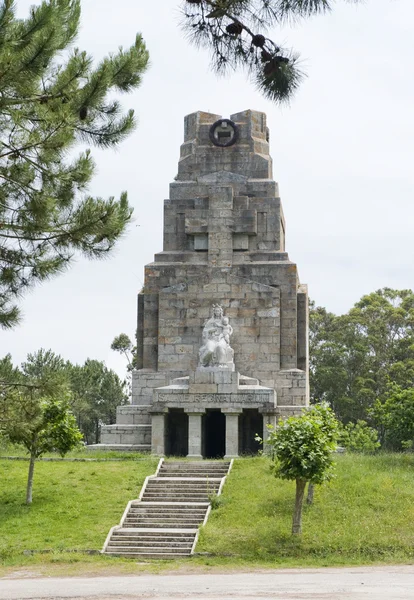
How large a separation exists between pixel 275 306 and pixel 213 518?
14237 mm

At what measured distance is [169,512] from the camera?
27.5 m

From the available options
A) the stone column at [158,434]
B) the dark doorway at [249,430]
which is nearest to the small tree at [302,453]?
the stone column at [158,434]

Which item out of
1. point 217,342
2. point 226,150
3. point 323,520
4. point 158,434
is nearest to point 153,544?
point 323,520

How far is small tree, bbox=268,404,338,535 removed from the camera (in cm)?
2488

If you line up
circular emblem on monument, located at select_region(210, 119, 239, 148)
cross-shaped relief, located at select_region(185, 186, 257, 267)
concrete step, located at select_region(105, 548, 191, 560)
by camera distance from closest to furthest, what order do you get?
1. concrete step, located at select_region(105, 548, 191, 560)
2. cross-shaped relief, located at select_region(185, 186, 257, 267)
3. circular emblem on monument, located at select_region(210, 119, 239, 148)

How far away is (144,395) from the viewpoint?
39.4 m

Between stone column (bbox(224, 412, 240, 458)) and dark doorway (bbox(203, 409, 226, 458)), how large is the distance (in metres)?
2.79

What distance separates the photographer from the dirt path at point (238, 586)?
56.9 ft

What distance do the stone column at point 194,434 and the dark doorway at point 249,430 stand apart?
2339 millimetres

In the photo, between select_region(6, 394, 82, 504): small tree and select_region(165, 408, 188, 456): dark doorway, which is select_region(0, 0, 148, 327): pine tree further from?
select_region(165, 408, 188, 456): dark doorway

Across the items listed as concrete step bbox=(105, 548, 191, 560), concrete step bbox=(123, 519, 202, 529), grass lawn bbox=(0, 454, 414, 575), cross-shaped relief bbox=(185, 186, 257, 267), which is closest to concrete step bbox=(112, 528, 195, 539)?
grass lawn bbox=(0, 454, 414, 575)

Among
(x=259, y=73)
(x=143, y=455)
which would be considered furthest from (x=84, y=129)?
(x=143, y=455)

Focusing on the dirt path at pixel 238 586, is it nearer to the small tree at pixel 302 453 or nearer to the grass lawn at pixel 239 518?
A: the grass lawn at pixel 239 518

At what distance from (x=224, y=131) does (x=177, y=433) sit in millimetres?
13183
